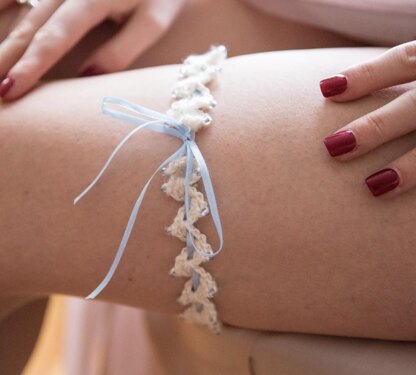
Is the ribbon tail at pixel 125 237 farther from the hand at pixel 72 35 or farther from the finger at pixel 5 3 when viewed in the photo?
the finger at pixel 5 3

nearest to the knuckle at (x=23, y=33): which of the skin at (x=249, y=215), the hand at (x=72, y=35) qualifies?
the hand at (x=72, y=35)

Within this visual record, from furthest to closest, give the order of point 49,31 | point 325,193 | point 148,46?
point 148,46 → point 49,31 → point 325,193

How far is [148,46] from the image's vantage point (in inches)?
33.5

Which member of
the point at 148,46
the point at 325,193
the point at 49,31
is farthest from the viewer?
the point at 148,46

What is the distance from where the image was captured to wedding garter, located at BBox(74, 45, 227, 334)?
597 millimetres

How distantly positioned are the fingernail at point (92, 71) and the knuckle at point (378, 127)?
42cm

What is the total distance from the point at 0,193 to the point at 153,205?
19 centimetres

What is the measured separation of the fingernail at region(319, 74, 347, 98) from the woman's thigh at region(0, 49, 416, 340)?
0.01m

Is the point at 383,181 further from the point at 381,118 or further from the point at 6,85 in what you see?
the point at 6,85

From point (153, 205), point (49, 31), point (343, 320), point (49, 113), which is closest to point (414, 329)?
point (343, 320)

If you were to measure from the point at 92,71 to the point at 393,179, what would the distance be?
472mm

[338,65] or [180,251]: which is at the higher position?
[338,65]

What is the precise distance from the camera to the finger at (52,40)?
71 centimetres

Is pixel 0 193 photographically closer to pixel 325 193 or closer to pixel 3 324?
pixel 3 324
